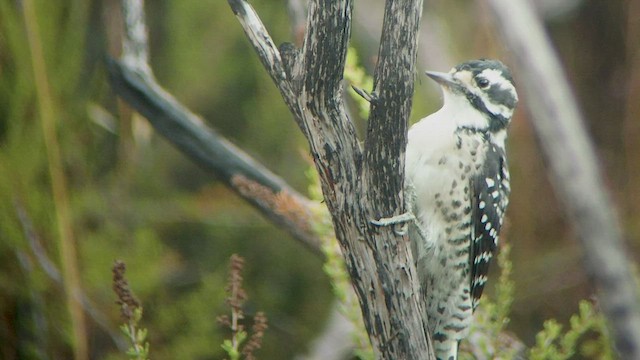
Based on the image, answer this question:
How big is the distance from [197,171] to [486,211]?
2138 millimetres

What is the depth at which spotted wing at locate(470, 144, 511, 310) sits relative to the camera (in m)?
2.91

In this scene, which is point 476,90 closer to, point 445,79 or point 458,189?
point 445,79

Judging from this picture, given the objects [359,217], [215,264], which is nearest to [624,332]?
[359,217]

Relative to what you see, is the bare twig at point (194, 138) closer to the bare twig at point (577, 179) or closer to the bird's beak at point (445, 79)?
the bird's beak at point (445, 79)

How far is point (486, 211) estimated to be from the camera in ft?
9.70

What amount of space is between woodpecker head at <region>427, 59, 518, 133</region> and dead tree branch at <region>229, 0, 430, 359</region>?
32.8 inches

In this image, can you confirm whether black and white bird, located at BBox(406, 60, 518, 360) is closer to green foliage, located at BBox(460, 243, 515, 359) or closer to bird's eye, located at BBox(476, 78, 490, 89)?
bird's eye, located at BBox(476, 78, 490, 89)

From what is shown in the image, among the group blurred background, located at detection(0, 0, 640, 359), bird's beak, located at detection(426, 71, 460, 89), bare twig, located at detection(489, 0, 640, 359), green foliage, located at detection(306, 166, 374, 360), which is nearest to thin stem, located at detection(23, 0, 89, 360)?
blurred background, located at detection(0, 0, 640, 359)

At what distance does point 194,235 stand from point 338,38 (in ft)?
8.23

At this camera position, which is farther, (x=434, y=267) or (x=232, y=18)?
(x=232, y=18)

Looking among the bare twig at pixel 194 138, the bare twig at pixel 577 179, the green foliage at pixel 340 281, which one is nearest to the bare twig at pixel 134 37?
the bare twig at pixel 194 138

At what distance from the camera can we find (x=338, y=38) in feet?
6.41

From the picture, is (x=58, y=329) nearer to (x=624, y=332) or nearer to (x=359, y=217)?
(x=359, y=217)

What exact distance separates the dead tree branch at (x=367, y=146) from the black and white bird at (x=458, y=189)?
0.63 m
